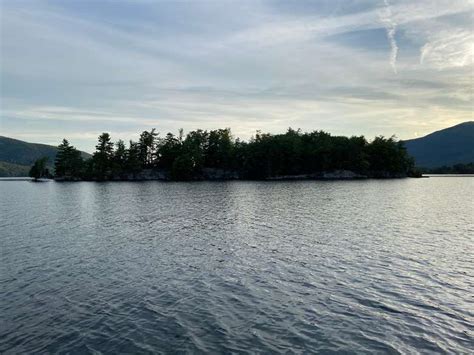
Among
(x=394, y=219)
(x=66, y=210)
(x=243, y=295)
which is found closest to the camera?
(x=243, y=295)

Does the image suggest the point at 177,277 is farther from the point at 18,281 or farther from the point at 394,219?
the point at 394,219

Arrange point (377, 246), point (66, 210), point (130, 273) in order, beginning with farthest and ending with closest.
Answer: point (66, 210) < point (377, 246) < point (130, 273)

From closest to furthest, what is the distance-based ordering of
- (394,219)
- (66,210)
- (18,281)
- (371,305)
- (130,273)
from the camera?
1. (371,305)
2. (18,281)
3. (130,273)
4. (394,219)
5. (66,210)

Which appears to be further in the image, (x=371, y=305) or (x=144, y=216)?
(x=144, y=216)

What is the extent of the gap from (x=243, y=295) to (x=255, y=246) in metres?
15.6

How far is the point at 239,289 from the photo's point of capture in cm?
2527

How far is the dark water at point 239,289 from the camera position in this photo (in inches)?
694

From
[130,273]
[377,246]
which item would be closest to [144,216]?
[130,273]

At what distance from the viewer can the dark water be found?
17.6 m

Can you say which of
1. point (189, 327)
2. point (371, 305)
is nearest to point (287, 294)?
point (371, 305)

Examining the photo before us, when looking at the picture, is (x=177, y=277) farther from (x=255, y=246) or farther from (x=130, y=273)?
(x=255, y=246)

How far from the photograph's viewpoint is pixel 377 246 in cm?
3834

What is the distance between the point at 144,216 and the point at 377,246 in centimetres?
4167

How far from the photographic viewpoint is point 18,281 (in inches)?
1075
